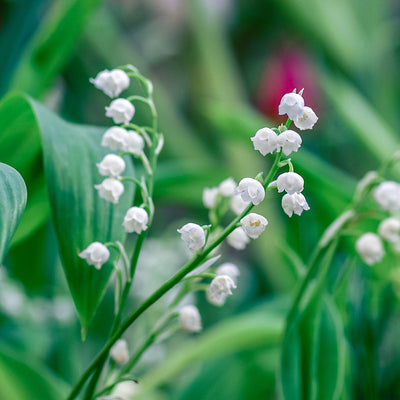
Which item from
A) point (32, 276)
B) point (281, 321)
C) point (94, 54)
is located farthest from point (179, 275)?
point (94, 54)

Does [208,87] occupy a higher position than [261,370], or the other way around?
[208,87]

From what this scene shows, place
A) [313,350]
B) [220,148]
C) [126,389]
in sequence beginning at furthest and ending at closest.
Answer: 1. [220,148]
2. [126,389]
3. [313,350]

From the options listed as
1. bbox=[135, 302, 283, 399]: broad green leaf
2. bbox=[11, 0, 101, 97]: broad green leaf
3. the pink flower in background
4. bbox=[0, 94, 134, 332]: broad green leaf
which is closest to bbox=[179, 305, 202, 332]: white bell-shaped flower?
bbox=[0, 94, 134, 332]: broad green leaf

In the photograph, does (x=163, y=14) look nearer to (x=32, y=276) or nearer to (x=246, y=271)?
(x=246, y=271)

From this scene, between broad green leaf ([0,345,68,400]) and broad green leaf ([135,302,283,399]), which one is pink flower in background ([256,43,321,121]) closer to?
broad green leaf ([135,302,283,399])

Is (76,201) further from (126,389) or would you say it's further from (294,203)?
(126,389)

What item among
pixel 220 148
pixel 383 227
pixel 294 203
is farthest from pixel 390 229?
pixel 220 148
